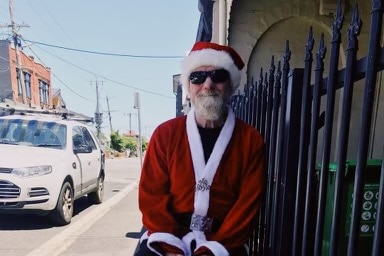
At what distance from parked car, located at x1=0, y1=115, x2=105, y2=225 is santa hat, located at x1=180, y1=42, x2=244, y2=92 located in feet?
12.6

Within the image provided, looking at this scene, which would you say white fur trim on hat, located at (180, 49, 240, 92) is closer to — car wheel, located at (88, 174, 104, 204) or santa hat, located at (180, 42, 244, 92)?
santa hat, located at (180, 42, 244, 92)

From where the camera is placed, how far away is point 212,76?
1786 millimetres

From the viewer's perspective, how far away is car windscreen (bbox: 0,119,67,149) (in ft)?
18.7

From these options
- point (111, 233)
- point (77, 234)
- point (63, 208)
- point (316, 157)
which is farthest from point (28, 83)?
point (316, 157)

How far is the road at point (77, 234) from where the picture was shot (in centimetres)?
421

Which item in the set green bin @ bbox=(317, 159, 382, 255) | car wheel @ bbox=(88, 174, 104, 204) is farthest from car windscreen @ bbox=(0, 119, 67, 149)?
green bin @ bbox=(317, 159, 382, 255)

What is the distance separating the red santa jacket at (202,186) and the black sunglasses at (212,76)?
9.9 inches

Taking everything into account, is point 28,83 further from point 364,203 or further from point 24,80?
point 364,203

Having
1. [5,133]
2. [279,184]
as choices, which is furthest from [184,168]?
[5,133]

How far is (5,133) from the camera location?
579cm

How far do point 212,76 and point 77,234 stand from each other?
4.02m

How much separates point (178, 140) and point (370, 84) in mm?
997

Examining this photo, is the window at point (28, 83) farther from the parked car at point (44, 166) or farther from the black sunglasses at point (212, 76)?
the black sunglasses at point (212, 76)

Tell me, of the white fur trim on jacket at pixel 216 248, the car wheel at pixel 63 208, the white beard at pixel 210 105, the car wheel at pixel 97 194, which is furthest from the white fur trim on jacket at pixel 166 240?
the car wheel at pixel 97 194
